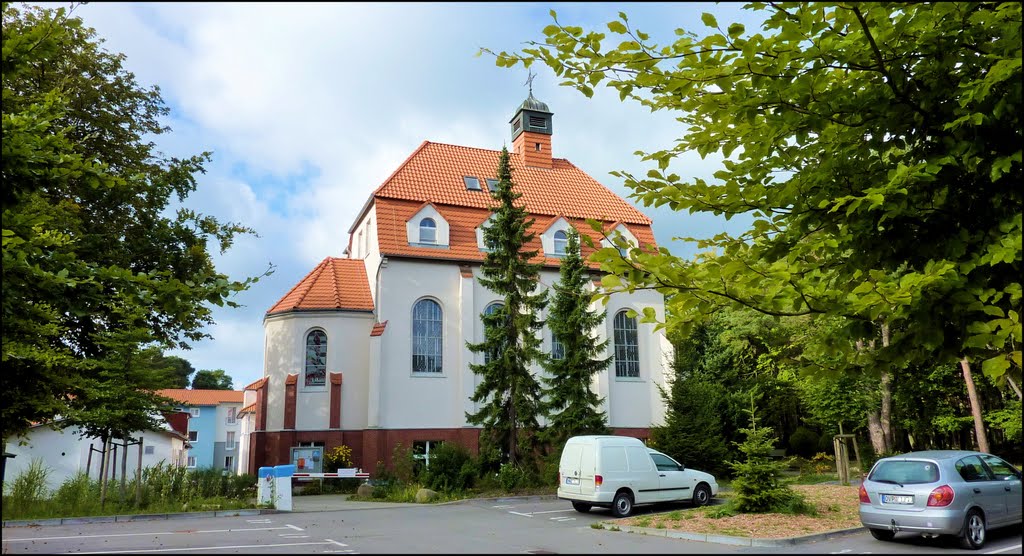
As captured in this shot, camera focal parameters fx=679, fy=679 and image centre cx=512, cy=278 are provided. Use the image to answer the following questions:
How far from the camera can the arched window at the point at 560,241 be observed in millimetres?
32500

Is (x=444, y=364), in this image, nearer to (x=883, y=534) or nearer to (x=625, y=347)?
(x=625, y=347)

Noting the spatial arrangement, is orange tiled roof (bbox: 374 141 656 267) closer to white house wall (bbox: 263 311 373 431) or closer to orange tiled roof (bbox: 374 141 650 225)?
orange tiled roof (bbox: 374 141 650 225)

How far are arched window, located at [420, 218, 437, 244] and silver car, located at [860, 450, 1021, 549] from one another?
21623mm

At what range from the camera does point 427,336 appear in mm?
29469

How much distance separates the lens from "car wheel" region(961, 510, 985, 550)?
1050 centimetres

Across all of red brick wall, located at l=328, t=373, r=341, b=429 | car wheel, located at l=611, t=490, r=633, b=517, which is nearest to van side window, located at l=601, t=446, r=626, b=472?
car wheel, located at l=611, t=490, r=633, b=517

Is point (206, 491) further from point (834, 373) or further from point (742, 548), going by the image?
point (834, 373)

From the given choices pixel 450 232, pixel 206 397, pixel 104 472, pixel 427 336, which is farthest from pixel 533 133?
pixel 206 397

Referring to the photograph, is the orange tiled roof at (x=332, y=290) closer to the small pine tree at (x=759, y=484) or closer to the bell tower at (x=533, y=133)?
the bell tower at (x=533, y=133)

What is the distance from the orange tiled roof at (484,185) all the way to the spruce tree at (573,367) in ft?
25.1

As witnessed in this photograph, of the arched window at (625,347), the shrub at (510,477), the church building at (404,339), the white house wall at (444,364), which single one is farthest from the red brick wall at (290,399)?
the arched window at (625,347)

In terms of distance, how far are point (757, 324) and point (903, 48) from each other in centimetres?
2658

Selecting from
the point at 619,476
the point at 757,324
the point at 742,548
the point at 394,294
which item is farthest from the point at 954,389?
the point at 394,294

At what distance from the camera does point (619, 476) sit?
16.6 meters
